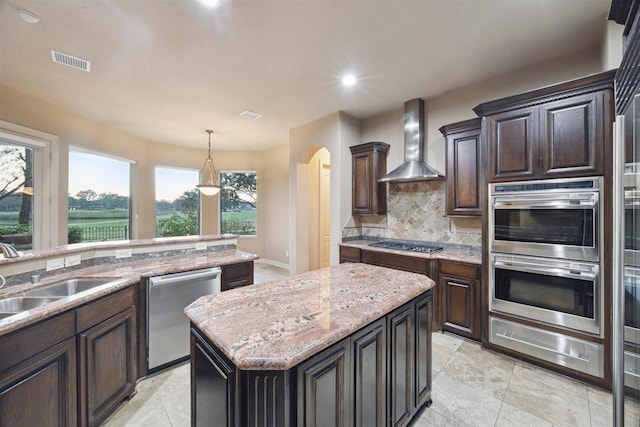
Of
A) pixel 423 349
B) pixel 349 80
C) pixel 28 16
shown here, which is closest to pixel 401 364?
pixel 423 349

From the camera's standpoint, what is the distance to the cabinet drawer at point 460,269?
8.80ft

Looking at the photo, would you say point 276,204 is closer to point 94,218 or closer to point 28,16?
point 94,218

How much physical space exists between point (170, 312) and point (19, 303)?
923mm

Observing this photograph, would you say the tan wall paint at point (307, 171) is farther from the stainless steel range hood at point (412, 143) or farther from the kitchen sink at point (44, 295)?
the kitchen sink at point (44, 295)

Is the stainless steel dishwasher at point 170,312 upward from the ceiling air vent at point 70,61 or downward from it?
downward

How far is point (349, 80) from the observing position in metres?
3.05

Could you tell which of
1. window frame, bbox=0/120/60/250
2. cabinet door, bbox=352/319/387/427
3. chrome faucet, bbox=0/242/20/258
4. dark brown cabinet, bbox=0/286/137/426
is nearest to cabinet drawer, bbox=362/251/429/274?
cabinet door, bbox=352/319/387/427

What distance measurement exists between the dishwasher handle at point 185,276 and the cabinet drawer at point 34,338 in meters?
0.61

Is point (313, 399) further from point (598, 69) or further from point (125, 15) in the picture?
point (598, 69)

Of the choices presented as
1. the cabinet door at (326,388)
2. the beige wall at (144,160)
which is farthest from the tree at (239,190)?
A: the cabinet door at (326,388)

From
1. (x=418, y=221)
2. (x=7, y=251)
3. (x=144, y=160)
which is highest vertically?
(x=144, y=160)

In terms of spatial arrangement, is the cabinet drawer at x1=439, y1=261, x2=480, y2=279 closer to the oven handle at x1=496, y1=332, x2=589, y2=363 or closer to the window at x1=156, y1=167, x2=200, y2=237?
the oven handle at x1=496, y1=332, x2=589, y2=363

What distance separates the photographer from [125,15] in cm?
201

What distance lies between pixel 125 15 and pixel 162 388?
304 cm
